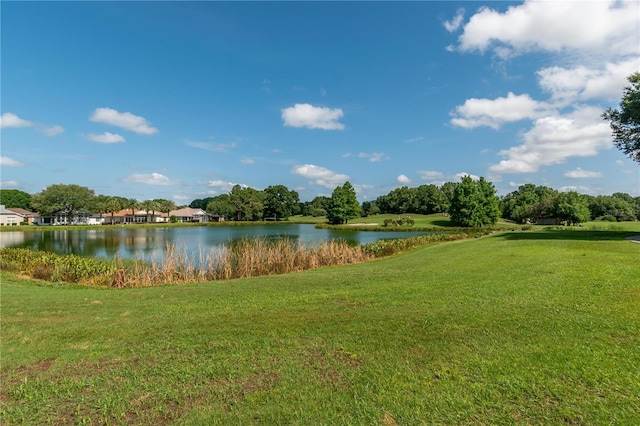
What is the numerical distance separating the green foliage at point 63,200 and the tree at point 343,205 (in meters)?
51.5

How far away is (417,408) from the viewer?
2.99 metres

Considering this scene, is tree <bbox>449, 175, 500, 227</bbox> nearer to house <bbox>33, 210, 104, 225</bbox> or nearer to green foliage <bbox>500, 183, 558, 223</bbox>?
green foliage <bbox>500, 183, 558, 223</bbox>

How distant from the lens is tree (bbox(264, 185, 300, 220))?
298ft

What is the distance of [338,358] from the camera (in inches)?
158

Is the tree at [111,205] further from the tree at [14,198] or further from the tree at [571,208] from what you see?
the tree at [571,208]

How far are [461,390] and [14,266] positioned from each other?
1899 centimetres

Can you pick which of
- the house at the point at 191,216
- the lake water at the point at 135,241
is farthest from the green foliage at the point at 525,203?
the house at the point at 191,216

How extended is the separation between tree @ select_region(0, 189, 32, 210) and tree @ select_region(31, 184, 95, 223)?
40614 mm

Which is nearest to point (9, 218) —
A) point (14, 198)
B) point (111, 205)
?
point (111, 205)

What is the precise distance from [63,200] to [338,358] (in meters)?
84.3

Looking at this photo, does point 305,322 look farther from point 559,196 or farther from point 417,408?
point 559,196

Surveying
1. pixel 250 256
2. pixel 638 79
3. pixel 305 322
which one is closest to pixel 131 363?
pixel 305 322

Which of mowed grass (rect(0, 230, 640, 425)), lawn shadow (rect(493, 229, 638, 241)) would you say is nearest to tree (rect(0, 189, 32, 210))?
mowed grass (rect(0, 230, 640, 425))

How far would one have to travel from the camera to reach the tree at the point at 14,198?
98106mm
